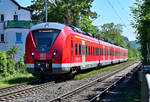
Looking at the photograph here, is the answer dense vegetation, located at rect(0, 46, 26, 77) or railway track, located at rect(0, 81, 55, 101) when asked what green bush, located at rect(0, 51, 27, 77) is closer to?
dense vegetation, located at rect(0, 46, 26, 77)

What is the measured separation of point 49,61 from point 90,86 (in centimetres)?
266

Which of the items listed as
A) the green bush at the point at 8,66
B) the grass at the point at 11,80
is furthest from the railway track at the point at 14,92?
the green bush at the point at 8,66

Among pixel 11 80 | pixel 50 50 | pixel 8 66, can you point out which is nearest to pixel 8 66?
pixel 8 66

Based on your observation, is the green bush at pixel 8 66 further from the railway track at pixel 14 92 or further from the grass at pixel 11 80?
the railway track at pixel 14 92

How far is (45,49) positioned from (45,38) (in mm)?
681

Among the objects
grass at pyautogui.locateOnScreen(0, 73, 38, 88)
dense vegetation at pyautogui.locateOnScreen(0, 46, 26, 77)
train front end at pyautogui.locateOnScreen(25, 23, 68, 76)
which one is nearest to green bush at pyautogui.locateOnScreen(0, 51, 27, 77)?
dense vegetation at pyautogui.locateOnScreen(0, 46, 26, 77)

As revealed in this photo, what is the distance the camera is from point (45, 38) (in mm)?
14398

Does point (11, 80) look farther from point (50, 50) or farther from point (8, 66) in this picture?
point (50, 50)

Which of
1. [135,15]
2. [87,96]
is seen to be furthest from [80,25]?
[87,96]

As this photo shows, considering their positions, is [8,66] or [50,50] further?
[8,66]

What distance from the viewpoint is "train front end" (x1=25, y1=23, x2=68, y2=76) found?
46.0 ft

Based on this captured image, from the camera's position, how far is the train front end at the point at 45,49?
14.0 meters

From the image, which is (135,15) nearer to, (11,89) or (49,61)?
(49,61)

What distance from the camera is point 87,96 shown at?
33.8 ft
